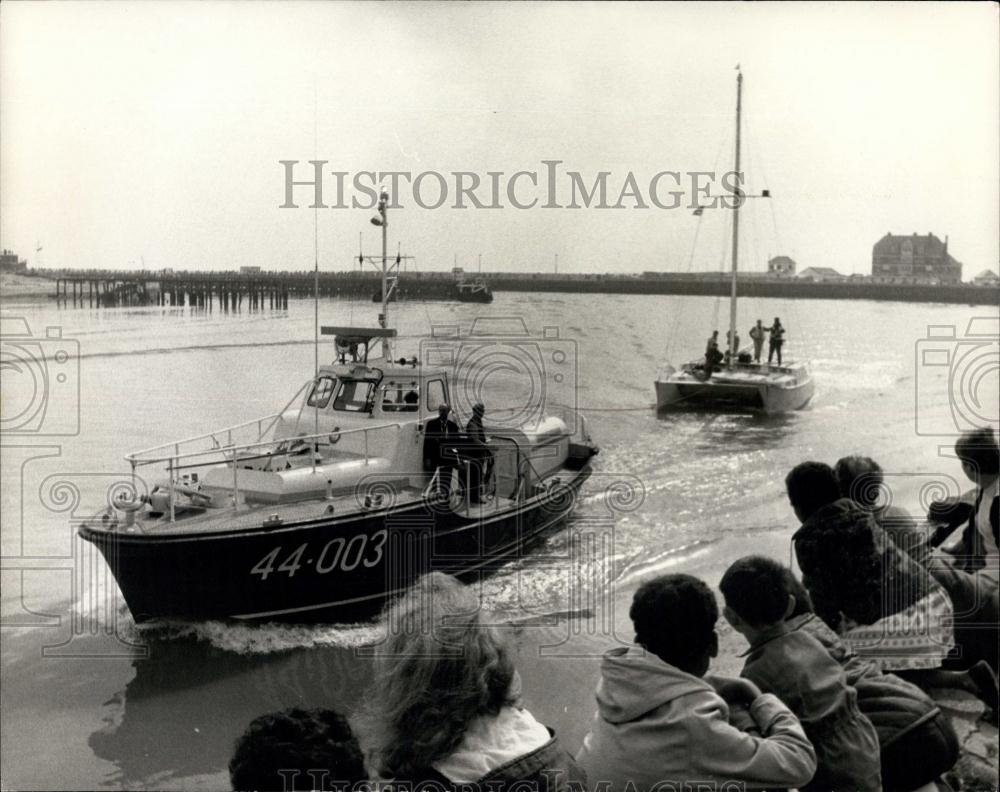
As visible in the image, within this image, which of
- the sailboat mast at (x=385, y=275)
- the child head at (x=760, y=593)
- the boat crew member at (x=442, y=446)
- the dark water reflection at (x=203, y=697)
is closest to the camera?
the child head at (x=760, y=593)

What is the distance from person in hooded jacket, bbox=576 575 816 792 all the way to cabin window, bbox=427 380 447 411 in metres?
6.33

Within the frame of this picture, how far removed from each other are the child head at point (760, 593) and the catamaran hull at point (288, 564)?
198 inches

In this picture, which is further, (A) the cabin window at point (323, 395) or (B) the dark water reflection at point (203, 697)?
(A) the cabin window at point (323, 395)

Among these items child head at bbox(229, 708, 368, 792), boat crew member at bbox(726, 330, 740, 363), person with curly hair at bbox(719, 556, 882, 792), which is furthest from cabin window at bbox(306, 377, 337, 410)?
child head at bbox(229, 708, 368, 792)

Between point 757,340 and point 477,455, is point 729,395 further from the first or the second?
point 477,455

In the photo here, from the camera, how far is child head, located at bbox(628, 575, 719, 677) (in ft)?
6.70

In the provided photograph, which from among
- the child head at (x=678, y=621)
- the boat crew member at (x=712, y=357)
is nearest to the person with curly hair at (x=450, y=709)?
the child head at (x=678, y=621)

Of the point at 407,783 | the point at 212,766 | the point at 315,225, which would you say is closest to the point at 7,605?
the point at 212,766

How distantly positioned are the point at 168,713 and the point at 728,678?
540cm

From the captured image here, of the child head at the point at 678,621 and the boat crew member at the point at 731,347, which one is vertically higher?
the boat crew member at the point at 731,347

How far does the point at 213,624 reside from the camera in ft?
Result: 22.7

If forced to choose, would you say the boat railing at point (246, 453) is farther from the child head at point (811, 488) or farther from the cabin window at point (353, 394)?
the child head at point (811, 488)

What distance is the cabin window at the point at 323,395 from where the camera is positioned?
8281 mm

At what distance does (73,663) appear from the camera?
7094 mm
